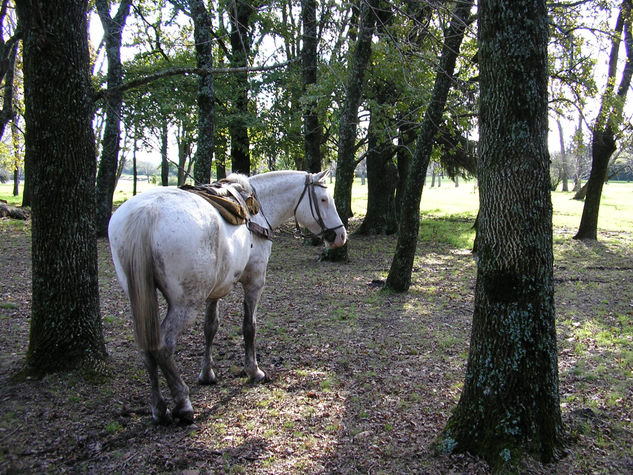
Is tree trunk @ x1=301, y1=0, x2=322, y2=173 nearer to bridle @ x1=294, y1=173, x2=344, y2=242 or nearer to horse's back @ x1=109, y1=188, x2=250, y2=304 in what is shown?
bridle @ x1=294, y1=173, x2=344, y2=242

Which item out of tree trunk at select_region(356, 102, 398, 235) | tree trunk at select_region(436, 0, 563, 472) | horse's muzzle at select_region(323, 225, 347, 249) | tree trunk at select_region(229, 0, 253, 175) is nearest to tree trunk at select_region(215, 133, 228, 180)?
tree trunk at select_region(229, 0, 253, 175)

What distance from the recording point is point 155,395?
3.96m

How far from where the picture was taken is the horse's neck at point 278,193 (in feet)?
18.1

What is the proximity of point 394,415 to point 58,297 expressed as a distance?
11.6 feet

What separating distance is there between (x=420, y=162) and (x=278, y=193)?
3617mm

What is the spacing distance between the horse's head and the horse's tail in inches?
95.4

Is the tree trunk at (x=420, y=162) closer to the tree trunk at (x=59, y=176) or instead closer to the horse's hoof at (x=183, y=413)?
the tree trunk at (x=59, y=176)

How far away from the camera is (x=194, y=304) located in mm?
3969

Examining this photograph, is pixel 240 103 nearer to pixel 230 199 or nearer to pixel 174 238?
pixel 230 199

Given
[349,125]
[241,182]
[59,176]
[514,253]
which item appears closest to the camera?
[514,253]

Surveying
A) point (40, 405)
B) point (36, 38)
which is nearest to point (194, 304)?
point (40, 405)

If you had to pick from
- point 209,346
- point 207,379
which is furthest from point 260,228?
point 207,379

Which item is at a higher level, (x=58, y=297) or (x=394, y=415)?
(x=58, y=297)

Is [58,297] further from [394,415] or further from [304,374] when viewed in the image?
[394,415]
